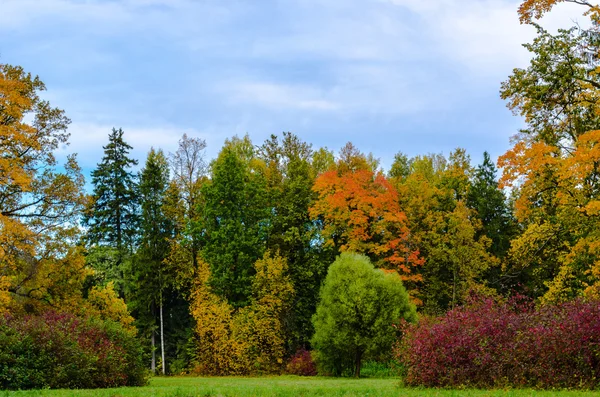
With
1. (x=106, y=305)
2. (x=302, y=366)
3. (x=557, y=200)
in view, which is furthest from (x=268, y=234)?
(x=557, y=200)

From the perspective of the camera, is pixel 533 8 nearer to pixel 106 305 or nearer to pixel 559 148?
pixel 559 148

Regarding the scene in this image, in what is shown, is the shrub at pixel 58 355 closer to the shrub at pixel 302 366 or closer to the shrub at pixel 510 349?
the shrub at pixel 510 349

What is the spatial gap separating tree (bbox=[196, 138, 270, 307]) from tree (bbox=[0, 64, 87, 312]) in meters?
11.9

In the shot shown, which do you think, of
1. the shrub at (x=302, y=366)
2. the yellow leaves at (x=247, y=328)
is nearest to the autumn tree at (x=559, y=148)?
the shrub at (x=302, y=366)

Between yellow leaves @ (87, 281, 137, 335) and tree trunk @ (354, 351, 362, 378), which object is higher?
yellow leaves @ (87, 281, 137, 335)

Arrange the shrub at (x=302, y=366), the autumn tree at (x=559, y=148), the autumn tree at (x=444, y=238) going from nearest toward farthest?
the autumn tree at (x=559, y=148)
the shrub at (x=302, y=366)
the autumn tree at (x=444, y=238)

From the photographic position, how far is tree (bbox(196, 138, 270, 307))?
36.8 m

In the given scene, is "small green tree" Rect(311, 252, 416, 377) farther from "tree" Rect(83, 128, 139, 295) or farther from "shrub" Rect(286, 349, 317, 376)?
"tree" Rect(83, 128, 139, 295)

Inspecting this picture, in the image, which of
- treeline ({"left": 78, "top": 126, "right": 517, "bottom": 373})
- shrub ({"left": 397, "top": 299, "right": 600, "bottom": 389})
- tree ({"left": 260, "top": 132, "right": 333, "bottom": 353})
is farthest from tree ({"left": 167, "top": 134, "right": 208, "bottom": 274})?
shrub ({"left": 397, "top": 299, "right": 600, "bottom": 389})

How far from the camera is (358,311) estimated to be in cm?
2878

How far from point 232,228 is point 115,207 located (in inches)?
415

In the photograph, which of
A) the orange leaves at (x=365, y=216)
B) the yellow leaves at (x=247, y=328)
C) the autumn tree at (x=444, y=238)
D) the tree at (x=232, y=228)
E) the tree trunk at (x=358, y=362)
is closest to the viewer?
the tree trunk at (x=358, y=362)

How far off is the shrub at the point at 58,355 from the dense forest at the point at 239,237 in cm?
558

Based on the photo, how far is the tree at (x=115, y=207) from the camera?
1631 inches
